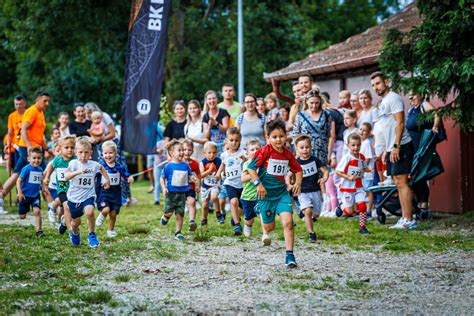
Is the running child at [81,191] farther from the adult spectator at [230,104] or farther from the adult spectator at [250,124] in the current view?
the adult spectator at [230,104]

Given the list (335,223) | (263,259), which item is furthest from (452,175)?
(263,259)

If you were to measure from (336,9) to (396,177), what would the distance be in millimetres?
40875

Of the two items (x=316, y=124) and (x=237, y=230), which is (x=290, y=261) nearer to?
(x=237, y=230)

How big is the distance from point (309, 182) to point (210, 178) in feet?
9.43

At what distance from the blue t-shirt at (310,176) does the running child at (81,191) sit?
8.57 feet

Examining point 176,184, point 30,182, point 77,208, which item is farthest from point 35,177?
point 176,184

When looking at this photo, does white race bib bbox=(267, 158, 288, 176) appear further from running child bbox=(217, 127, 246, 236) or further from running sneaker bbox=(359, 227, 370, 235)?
running child bbox=(217, 127, 246, 236)

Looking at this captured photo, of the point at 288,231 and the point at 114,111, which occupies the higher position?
the point at 114,111

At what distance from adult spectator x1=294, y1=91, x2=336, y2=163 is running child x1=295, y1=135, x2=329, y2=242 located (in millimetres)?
887

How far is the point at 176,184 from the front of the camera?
12.4 metres

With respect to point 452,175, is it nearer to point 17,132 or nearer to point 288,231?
point 288,231

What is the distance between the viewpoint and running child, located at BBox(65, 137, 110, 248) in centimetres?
1120

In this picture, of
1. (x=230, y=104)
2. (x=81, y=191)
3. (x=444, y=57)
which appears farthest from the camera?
(x=230, y=104)

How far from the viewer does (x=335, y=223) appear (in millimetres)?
13922
